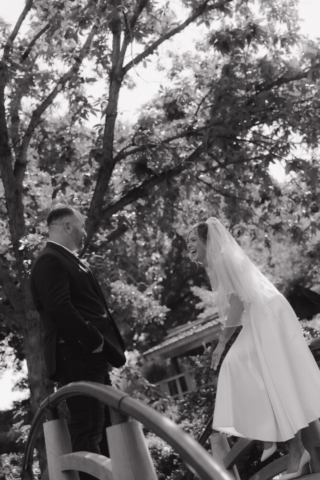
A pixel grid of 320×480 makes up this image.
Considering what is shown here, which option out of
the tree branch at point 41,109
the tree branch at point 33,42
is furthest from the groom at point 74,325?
the tree branch at point 33,42

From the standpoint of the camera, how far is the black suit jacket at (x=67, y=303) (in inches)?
181

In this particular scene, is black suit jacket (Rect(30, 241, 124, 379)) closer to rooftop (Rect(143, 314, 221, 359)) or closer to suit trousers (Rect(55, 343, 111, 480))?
suit trousers (Rect(55, 343, 111, 480))

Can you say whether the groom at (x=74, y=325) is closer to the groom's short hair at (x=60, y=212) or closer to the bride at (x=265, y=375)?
the groom's short hair at (x=60, y=212)

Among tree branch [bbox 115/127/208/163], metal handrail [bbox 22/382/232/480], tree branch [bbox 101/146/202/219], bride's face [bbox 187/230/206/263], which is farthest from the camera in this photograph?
tree branch [bbox 101/146/202/219]

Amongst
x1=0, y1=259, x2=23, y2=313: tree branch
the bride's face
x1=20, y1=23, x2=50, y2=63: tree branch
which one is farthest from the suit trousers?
x1=20, y1=23, x2=50, y2=63: tree branch

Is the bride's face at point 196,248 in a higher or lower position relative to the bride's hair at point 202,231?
lower

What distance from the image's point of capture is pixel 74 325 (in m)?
4.57

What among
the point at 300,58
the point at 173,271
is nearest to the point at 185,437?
the point at 300,58

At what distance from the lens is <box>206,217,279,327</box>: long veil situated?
497cm

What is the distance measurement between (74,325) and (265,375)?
4.39 ft

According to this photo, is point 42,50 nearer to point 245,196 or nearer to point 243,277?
point 245,196

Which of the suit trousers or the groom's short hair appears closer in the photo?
the suit trousers

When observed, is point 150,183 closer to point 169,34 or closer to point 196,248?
point 169,34

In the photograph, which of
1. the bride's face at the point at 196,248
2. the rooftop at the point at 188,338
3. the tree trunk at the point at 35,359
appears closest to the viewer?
the bride's face at the point at 196,248
